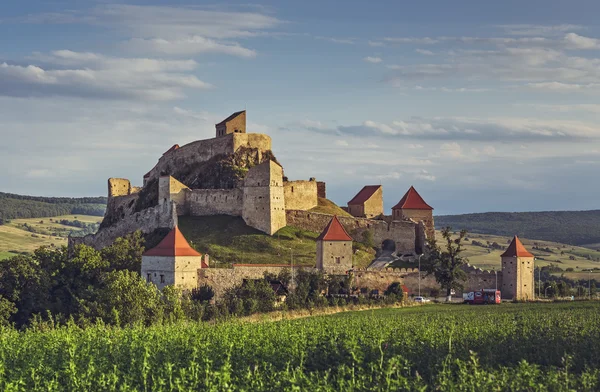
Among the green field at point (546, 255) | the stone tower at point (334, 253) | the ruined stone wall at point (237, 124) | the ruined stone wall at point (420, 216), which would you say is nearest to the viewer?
the stone tower at point (334, 253)

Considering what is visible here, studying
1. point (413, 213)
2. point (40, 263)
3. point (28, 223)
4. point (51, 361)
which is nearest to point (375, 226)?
point (413, 213)

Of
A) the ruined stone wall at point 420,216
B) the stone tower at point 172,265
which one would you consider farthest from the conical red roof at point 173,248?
the ruined stone wall at point 420,216

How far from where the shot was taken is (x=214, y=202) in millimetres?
75750

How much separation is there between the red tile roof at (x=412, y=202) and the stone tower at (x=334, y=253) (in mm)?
14795

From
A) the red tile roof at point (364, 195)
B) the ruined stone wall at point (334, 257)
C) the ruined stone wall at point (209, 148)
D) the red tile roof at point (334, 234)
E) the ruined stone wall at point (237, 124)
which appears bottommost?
the ruined stone wall at point (334, 257)

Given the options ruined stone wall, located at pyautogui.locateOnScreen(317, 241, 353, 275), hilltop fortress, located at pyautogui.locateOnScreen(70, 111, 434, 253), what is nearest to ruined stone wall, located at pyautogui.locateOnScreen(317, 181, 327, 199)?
hilltop fortress, located at pyautogui.locateOnScreen(70, 111, 434, 253)

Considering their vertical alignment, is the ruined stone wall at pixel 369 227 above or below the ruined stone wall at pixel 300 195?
below

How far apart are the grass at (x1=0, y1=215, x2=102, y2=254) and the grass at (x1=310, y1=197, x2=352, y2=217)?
194 feet

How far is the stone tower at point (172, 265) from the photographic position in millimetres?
59562

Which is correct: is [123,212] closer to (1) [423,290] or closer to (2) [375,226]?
(2) [375,226]

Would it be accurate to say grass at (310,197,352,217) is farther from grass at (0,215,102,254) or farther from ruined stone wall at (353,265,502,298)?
grass at (0,215,102,254)

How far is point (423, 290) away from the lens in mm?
67812

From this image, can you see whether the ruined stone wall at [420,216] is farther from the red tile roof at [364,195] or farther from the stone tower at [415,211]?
the red tile roof at [364,195]

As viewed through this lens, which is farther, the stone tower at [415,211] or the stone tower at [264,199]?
the stone tower at [415,211]
